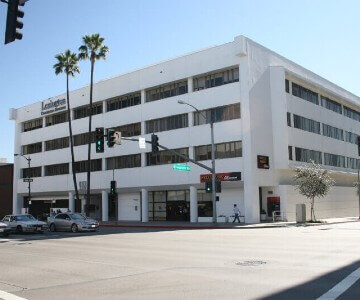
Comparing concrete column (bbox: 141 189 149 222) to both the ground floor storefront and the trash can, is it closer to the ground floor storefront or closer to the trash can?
the ground floor storefront

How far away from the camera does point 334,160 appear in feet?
183

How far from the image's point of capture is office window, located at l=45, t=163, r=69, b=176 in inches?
2376

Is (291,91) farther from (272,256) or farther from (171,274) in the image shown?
(171,274)

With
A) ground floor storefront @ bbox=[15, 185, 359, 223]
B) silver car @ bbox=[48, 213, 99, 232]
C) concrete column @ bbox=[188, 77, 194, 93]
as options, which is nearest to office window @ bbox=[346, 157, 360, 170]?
ground floor storefront @ bbox=[15, 185, 359, 223]

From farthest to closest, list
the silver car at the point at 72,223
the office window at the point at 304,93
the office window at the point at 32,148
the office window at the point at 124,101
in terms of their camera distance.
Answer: the office window at the point at 32,148
the office window at the point at 124,101
the office window at the point at 304,93
the silver car at the point at 72,223

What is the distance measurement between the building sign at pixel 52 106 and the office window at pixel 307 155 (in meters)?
30.8

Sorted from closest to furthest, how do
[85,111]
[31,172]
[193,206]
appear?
1. [193,206]
2. [85,111]
3. [31,172]

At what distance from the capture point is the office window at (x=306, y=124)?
155 feet

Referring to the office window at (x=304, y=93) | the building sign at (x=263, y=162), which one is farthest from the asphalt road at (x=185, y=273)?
the office window at (x=304, y=93)

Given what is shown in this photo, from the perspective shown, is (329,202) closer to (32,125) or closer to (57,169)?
(57,169)

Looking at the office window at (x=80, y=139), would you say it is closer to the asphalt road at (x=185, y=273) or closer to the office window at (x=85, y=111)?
the office window at (x=85, y=111)

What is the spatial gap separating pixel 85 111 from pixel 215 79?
21.4 meters

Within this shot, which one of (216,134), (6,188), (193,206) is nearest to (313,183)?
(216,134)

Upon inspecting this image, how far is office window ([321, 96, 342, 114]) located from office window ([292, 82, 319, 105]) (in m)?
1.80
